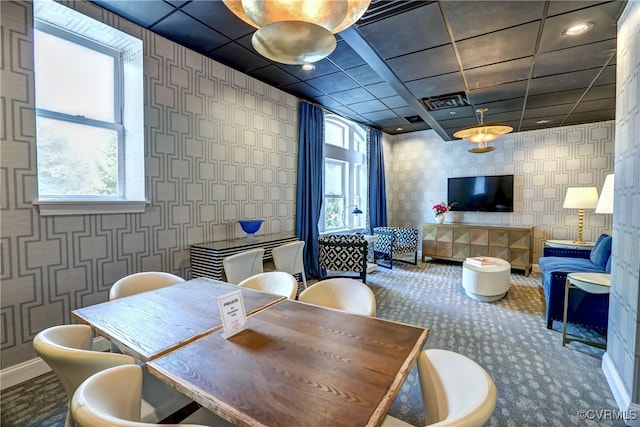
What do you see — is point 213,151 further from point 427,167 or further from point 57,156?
point 427,167

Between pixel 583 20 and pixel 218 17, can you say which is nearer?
pixel 583 20

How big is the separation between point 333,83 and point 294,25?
10.2 ft

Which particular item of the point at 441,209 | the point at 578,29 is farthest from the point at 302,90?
the point at 441,209

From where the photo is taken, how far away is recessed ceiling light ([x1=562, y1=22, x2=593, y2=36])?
2378 mm

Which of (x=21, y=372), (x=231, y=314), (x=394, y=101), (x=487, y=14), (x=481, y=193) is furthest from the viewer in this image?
(x=481, y=193)

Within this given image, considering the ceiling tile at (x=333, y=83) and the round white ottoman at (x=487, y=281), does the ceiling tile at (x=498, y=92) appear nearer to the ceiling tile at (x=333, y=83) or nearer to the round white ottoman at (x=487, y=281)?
the ceiling tile at (x=333, y=83)

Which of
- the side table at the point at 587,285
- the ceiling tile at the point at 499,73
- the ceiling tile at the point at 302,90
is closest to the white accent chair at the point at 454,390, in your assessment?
the side table at the point at 587,285

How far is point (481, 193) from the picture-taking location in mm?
6102

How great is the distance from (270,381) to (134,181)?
2.64m

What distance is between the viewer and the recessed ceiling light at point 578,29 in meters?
2.38

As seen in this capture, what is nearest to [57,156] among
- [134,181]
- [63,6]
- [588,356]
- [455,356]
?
[134,181]

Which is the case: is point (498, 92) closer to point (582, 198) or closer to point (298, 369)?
point (582, 198)

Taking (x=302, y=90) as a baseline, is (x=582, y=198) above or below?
below

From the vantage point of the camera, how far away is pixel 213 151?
11.4 feet
